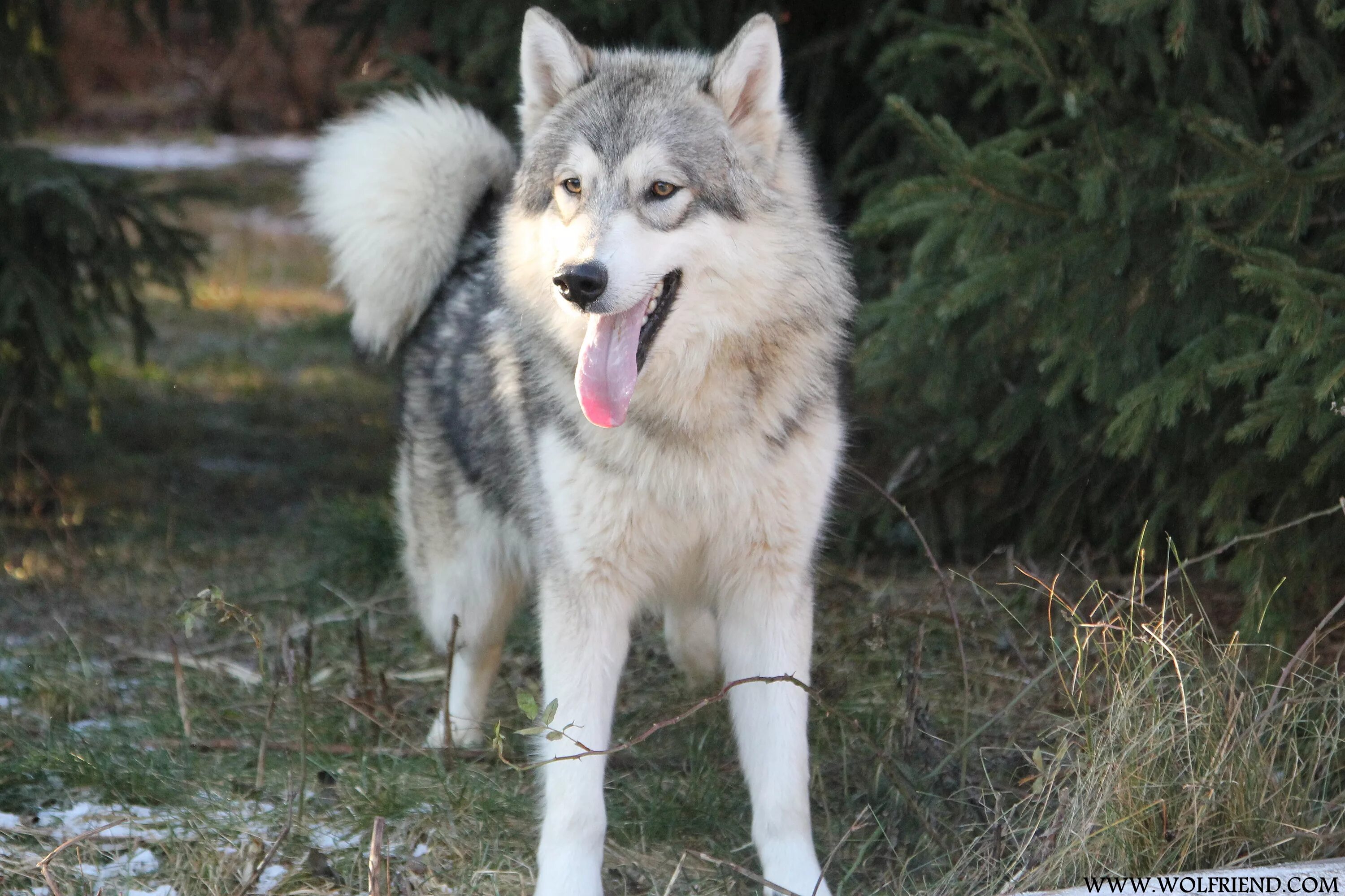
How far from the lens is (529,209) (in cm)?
319

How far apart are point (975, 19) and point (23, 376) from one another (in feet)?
13.2

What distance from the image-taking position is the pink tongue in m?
2.86

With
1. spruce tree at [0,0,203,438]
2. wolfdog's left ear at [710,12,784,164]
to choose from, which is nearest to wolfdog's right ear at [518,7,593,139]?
wolfdog's left ear at [710,12,784,164]

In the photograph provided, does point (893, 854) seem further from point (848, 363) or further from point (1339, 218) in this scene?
point (1339, 218)

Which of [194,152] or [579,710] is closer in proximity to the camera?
[579,710]

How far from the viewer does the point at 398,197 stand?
13.1 feet

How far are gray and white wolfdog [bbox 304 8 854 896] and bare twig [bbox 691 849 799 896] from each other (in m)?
0.06

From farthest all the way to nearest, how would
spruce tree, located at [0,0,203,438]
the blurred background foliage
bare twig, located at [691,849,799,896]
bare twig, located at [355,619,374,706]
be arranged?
1. spruce tree, located at [0,0,203,438]
2. bare twig, located at [355,619,374,706]
3. the blurred background foliage
4. bare twig, located at [691,849,799,896]

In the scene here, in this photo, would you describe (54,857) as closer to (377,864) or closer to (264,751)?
(264,751)

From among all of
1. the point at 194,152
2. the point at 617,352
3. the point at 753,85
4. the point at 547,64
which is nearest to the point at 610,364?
the point at 617,352

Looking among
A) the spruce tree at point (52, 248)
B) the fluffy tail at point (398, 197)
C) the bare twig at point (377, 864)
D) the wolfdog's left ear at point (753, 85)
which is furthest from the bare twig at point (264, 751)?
the spruce tree at point (52, 248)

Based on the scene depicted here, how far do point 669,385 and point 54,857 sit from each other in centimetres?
174

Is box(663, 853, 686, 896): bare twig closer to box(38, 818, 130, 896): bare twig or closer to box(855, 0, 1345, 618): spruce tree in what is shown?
box(38, 818, 130, 896): bare twig

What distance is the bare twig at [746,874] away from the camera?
278cm
